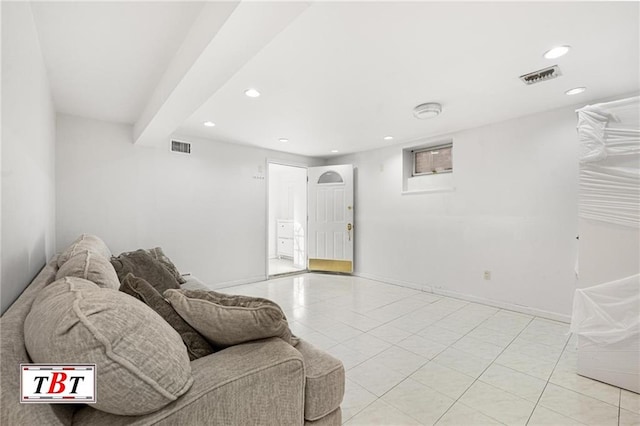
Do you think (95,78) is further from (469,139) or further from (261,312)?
(469,139)

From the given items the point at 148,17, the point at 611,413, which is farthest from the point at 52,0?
the point at 611,413

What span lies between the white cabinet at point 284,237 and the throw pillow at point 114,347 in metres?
6.62

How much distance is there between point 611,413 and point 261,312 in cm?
227

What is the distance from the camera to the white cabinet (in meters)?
7.50

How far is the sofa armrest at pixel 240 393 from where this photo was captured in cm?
78

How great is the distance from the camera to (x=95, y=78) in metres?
2.46

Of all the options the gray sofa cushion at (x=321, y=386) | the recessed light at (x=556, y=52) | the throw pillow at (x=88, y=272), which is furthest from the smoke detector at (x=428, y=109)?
the throw pillow at (x=88, y=272)

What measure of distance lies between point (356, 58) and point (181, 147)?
3.09 metres

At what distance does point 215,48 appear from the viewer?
1.58 meters

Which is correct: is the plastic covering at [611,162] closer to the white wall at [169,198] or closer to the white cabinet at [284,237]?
the white wall at [169,198]

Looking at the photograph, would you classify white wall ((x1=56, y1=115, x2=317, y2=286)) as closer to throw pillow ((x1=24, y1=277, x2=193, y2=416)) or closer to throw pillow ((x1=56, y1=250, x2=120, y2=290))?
throw pillow ((x1=56, y1=250, x2=120, y2=290))

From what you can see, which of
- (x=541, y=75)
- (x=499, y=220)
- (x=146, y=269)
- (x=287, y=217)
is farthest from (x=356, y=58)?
(x=287, y=217)

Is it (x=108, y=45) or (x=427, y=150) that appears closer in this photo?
(x=108, y=45)

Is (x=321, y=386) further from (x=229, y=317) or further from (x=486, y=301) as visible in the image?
(x=486, y=301)
